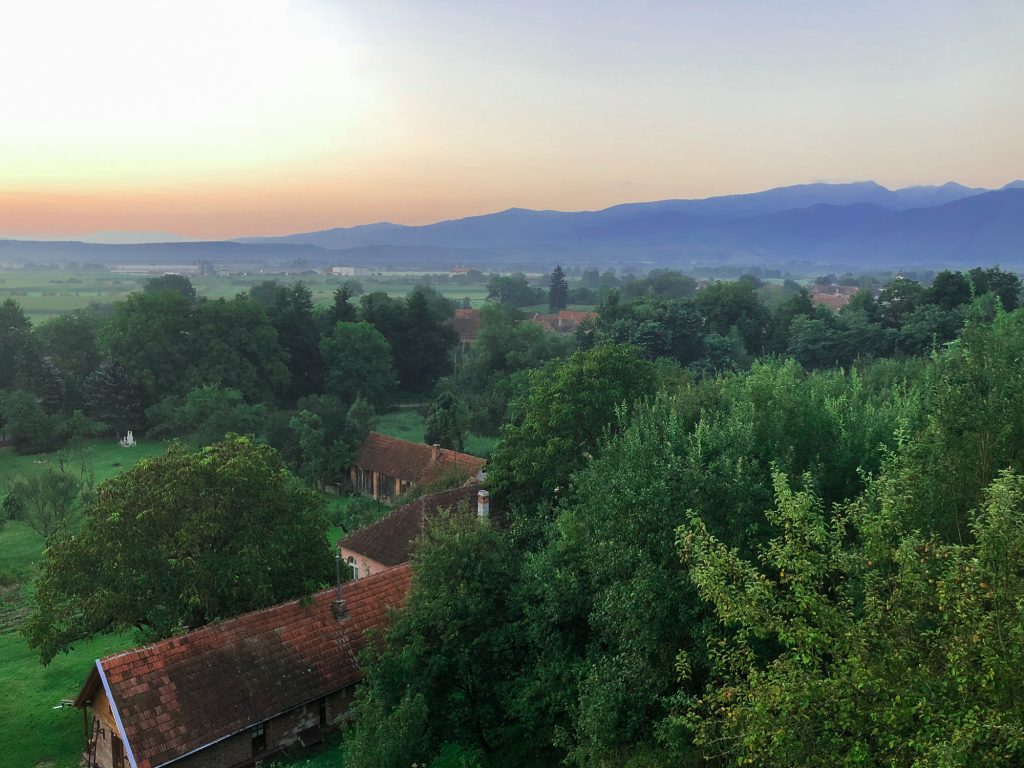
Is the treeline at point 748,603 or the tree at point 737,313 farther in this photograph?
the tree at point 737,313

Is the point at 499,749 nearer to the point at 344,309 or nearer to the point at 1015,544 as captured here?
the point at 1015,544

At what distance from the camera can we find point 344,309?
61375mm

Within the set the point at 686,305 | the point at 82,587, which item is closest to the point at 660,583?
the point at 82,587

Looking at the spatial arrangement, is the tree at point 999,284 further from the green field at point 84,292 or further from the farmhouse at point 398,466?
the green field at point 84,292

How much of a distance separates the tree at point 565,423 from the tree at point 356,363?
31.8 metres

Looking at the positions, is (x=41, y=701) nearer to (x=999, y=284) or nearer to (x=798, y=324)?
(x=798, y=324)

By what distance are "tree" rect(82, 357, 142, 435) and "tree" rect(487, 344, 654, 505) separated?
34.8 metres

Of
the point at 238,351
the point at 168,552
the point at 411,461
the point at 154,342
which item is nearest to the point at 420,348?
the point at 238,351

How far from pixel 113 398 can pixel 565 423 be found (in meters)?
38.0

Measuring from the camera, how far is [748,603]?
25.7 feet

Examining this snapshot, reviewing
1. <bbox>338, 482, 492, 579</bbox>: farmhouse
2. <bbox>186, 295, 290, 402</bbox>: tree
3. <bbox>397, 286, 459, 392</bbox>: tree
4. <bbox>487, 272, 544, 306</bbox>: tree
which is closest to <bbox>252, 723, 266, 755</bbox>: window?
<bbox>338, 482, 492, 579</bbox>: farmhouse

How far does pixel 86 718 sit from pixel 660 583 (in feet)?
46.5

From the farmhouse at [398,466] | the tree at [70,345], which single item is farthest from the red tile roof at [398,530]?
the tree at [70,345]

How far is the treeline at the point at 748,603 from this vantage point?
22.1ft
